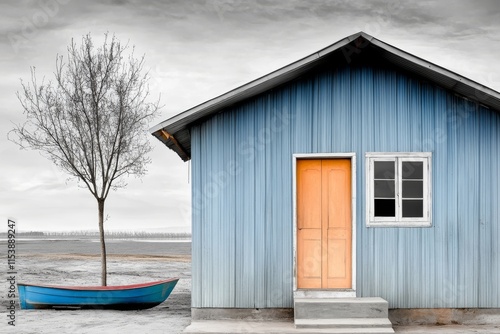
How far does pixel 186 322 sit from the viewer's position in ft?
43.6

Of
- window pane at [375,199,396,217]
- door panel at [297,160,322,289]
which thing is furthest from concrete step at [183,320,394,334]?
window pane at [375,199,396,217]

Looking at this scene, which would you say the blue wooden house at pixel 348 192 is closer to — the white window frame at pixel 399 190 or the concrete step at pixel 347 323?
the white window frame at pixel 399 190

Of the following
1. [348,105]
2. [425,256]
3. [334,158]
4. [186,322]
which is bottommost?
Answer: [186,322]

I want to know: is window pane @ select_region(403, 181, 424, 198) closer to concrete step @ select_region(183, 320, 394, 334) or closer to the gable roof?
the gable roof

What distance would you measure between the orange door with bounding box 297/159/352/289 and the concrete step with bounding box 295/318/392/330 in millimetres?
1018

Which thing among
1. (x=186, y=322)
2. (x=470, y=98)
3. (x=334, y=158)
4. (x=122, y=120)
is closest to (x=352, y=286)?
(x=334, y=158)

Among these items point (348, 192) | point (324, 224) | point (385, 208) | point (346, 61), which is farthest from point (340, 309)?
point (346, 61)

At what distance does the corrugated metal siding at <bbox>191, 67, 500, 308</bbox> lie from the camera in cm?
1259

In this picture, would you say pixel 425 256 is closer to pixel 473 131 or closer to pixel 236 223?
pixel 473 131

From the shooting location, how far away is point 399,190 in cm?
1265

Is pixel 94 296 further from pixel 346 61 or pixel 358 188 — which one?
pixel 346 61

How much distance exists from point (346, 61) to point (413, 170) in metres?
2.35

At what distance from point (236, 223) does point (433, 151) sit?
3827mm

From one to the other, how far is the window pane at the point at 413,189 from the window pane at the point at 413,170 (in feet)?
0.36
